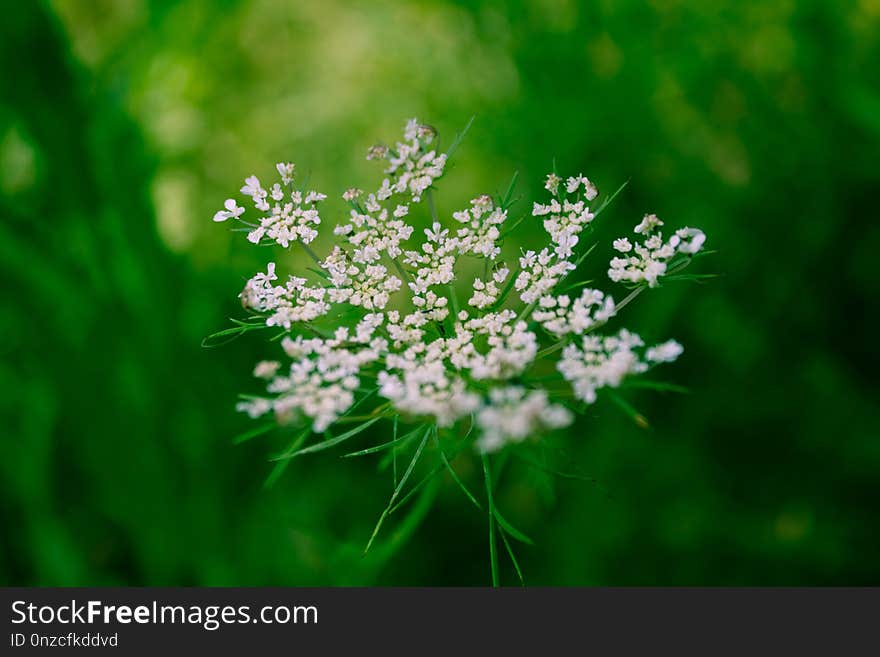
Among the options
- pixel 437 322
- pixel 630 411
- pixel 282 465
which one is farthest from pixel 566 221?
pixel 282 465

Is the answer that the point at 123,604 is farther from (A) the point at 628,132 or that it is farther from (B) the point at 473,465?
(A) the point at 628,132

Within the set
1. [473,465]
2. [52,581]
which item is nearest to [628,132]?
[473,465]

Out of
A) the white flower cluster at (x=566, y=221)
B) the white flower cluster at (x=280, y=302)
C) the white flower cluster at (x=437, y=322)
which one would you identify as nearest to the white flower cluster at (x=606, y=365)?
the white flower cluster at (x=437, y=322)

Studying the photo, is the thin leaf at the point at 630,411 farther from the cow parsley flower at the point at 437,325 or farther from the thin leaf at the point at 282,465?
the thin leaf at the point at 282,465

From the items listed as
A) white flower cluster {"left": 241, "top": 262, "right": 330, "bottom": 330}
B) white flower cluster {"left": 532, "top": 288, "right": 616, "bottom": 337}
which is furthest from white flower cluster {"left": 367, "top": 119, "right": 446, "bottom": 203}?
white flower cluster {"left": 532, "top": 288, "right": 616, "bottom": 337}

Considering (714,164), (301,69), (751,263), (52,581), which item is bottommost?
(52,581)

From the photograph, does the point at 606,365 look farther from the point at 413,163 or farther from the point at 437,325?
the point at 413,163
